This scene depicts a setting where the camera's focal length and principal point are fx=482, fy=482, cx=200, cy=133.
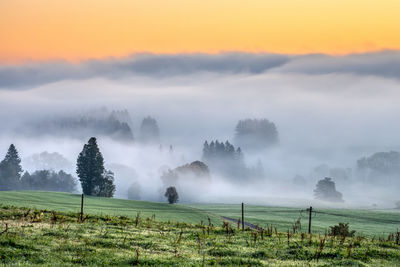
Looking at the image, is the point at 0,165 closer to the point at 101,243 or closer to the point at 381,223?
the point at 381,223

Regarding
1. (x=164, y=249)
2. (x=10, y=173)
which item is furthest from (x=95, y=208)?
(x=10, y=173)

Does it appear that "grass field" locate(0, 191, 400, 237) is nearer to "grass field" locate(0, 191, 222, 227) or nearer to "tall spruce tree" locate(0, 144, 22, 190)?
"grass field" locate(0, 191, 222, 227)

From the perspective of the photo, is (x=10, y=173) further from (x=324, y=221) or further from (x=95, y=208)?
(x=324, y=221)

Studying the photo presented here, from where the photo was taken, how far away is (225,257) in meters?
26.5

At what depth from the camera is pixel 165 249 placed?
28.7 metres

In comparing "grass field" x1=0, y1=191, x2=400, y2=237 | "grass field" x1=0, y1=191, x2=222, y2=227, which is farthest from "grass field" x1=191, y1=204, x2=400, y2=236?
"grass field" x1=0, y1=191, x2=222, y2=227

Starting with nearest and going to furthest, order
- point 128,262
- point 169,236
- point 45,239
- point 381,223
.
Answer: point 128,262 < point 45,239 < point 169,236 < point 381,223

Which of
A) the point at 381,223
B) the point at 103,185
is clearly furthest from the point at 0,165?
the point at 381,223

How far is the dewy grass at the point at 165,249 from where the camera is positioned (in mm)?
24422

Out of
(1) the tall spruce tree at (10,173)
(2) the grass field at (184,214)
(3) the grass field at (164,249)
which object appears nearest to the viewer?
(3) the grass field at (164,249)

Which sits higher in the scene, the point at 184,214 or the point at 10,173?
the point at 10,173

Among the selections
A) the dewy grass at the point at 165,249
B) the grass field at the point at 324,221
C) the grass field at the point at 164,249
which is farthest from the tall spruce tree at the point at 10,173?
the dewy grass at the point at 165,249

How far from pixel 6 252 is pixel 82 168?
102242mm

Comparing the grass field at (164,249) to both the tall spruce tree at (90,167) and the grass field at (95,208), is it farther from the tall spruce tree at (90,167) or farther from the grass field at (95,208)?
the tall spruce tree at (90,167)
